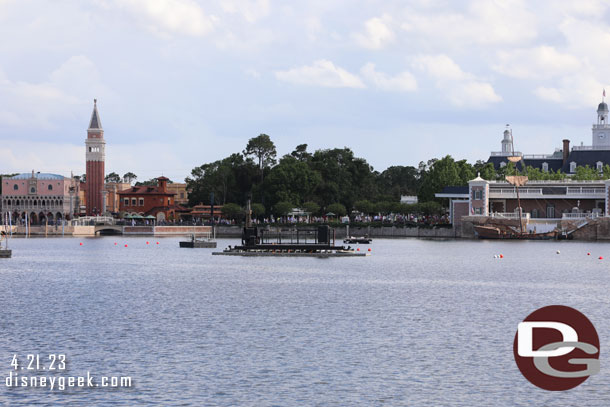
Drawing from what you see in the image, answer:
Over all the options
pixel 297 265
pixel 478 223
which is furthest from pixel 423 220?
pixel 297 265

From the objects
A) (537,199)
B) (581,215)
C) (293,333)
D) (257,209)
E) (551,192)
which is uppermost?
(551,192)

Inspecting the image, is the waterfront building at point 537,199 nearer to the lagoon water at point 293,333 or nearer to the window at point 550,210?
the window at point 550,210

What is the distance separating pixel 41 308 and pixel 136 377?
1966 cm

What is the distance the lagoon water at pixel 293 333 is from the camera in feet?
87.9

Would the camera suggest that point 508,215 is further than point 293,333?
Yes

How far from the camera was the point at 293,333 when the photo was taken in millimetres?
37938

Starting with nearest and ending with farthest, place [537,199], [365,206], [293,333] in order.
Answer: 1. [293,333]
2. [537,199]
3. [365,206]

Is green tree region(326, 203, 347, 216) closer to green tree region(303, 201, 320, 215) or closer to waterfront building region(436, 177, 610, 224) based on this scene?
green tree region(303, 201, 320, 215)

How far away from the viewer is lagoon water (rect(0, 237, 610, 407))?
2680cm

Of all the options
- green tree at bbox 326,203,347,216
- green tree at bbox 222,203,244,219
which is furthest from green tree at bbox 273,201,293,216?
green tree at bbox 222,203,244,219

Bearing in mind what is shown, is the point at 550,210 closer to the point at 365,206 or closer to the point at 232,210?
the point at 365,206

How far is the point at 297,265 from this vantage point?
270 ft

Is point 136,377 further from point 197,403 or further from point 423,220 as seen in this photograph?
point 423,220

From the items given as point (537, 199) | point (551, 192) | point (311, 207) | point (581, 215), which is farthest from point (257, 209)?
point (581, 215)
